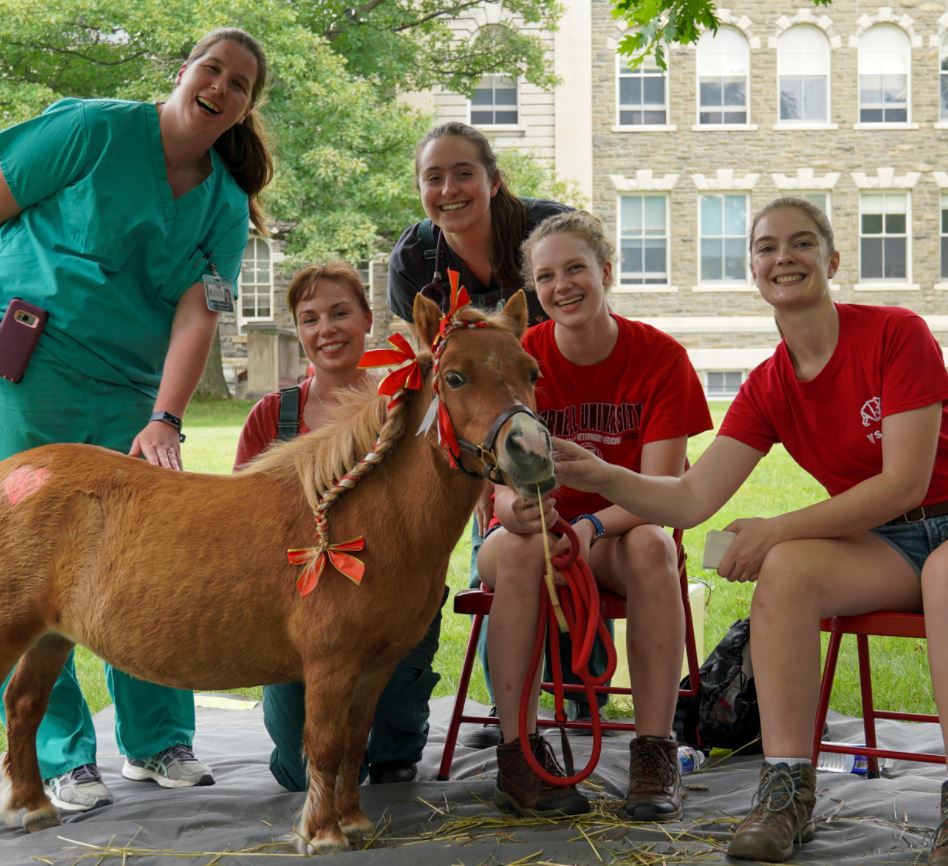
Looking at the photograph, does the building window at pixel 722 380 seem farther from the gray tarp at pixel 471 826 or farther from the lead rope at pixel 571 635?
the lead rope at pixel 571 635

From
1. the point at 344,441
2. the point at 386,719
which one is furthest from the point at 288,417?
the point at 386,719

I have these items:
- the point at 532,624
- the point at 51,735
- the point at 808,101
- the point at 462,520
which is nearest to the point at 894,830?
the point at 532,624

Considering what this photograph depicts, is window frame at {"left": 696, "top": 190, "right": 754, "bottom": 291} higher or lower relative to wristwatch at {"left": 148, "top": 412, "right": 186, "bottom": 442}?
higher

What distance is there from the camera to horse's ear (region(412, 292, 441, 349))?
2.70 metres

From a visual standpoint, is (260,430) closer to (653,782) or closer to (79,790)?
(79,790)

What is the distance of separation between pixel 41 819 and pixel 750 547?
7.22ft

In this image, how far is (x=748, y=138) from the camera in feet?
73.4

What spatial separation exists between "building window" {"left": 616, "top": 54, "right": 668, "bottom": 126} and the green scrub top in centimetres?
2032

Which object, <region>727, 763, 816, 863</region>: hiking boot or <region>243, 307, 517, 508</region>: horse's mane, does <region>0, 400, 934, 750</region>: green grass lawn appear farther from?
<region>243, 307, 517, 508</region>: horse's mane

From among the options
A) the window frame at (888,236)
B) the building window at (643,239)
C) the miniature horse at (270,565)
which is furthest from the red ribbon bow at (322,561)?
the window frame at (888,236)

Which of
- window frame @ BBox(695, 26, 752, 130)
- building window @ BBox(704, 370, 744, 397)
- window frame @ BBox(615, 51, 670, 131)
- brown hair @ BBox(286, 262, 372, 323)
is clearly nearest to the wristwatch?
brown hair @ BBox(286, 262, 372, 323)

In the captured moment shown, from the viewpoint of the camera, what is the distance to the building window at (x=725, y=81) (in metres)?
22.5

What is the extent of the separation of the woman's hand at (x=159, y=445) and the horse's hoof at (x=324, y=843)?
1.14m

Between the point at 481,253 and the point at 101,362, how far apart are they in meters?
1.42
